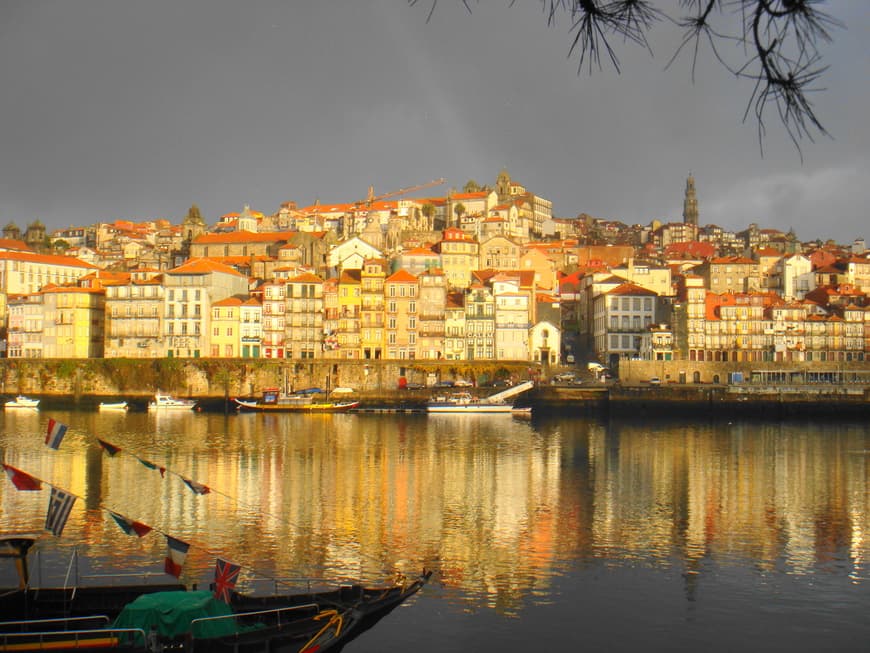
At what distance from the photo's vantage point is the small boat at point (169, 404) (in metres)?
71.5

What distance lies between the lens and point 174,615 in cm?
1402

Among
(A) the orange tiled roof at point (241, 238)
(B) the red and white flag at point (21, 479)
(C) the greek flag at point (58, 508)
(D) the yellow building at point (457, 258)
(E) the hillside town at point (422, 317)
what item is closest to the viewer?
(C) the greek flag at point (58, 508)

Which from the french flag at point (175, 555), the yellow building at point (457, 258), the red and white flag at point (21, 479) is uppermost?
the yellow building at point (457, 258)

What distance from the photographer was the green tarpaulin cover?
45.8 feet

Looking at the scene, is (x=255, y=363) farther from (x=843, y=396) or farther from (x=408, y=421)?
(x=843, y=396)

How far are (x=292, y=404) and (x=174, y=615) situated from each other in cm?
5733

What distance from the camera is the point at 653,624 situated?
17719 millimetres

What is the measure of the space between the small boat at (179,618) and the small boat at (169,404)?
57.3m

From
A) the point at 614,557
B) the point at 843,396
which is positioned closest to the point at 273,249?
the point at 843,396

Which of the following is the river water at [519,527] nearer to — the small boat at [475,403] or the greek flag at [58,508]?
the greek flag at [58,508]

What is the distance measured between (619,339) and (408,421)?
27.3m

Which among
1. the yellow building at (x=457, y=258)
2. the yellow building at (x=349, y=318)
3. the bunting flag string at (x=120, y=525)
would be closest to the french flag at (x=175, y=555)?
the bunting flag string at (x=120, y=525)

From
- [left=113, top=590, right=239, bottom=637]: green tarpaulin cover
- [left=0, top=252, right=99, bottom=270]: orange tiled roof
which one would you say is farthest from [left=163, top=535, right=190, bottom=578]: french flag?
[left=0, top=252, right=99, bottom=270]: orange tiled roof

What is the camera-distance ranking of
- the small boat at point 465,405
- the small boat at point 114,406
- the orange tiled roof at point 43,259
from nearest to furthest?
1. the small boat at point 465,405
2. the small boat at point 114,406
3. the orange tiled roof at point 43,259
